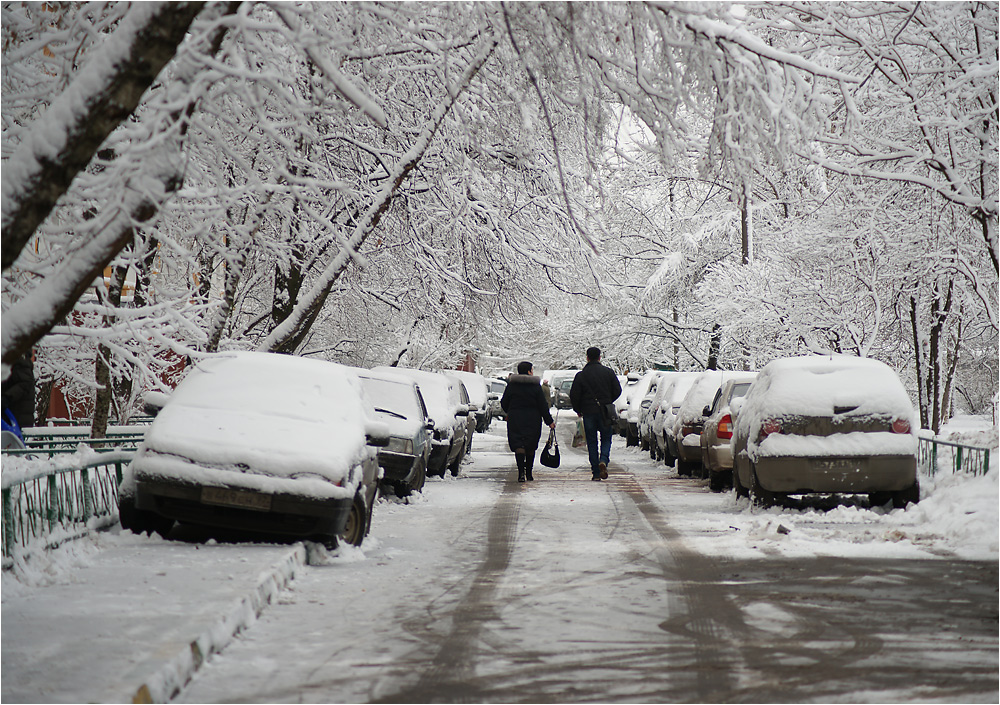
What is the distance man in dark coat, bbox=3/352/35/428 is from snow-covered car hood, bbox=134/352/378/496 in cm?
346

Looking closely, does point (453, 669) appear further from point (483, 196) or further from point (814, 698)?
point (483, 196)

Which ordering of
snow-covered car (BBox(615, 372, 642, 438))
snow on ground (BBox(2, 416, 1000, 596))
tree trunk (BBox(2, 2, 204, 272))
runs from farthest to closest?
1. snow-covered car (BBox(615, 372, 642, 438))
2. snow on ground (BBox(2, 416, 1000, 596))
3. tree trunk (BBox(2, 2, 204, 272))

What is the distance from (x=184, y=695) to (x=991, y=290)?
67.7 ft

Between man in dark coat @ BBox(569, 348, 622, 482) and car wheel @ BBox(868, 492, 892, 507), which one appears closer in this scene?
car wheel @ BBox(868, 492, 892, 507)

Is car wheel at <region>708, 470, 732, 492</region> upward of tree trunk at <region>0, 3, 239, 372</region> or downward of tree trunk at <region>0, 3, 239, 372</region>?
downward

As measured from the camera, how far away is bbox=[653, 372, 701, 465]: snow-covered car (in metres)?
20.5

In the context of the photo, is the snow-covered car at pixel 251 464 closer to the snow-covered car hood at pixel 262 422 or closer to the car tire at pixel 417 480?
the snow-covered car hood at pixel 262 422

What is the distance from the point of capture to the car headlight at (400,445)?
13.4m

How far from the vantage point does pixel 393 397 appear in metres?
15.3

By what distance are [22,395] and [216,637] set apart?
29.6 feet

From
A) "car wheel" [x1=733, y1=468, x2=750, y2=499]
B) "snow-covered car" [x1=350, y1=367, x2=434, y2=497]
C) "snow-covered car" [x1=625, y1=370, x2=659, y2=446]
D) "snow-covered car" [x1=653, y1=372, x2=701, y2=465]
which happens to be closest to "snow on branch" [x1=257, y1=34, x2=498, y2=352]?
"snow-covered car" [x1=350, y1=367, x2=434, y2=497]

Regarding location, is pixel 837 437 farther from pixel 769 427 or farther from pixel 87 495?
pixel 87 495

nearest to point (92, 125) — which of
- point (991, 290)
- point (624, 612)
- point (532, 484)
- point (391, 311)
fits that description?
point (624, 612)

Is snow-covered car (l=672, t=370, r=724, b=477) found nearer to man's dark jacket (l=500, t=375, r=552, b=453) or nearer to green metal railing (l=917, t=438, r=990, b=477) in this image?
man's dark jacket (l=500, t=375, r=552, b=453)
